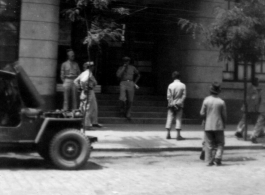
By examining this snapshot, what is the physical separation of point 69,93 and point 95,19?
350cm

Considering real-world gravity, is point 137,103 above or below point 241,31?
below

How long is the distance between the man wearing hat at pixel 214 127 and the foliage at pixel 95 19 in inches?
117

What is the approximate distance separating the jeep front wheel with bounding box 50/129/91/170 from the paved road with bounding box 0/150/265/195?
0.63 feet

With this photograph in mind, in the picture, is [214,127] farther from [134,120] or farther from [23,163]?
[134,120]

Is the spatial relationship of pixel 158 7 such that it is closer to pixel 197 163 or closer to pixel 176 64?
pixel 176 64

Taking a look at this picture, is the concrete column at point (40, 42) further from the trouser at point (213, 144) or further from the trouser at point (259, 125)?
the trouser at point (213, 144)

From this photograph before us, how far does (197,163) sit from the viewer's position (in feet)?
38.8

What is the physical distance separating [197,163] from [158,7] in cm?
940

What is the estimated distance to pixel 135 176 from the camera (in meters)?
9.91

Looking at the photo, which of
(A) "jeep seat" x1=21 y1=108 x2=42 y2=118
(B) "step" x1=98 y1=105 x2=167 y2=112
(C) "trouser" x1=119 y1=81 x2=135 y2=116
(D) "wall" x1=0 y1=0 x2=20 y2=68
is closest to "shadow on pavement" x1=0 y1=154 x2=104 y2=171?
(A) "jeep seat" x1=21 y1=108 x2=42 y2=118

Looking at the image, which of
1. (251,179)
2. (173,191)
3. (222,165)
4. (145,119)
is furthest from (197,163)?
(145,119)

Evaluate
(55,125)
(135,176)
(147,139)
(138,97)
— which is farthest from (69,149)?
(138,97)

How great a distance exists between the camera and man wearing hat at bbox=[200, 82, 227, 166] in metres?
11.5

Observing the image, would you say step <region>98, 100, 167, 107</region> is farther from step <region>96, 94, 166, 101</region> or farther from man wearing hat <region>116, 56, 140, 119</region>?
man wearing hat <region>116, 56, 140, 119</region>
